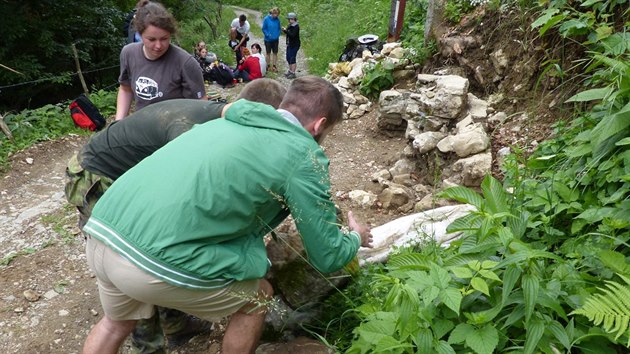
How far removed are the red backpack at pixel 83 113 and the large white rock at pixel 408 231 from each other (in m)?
5.78

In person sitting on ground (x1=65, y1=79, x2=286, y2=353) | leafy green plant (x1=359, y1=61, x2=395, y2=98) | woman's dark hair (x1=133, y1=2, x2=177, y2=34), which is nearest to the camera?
person sitting on ground (x1=65, y1=79, x2=286, y2=353)

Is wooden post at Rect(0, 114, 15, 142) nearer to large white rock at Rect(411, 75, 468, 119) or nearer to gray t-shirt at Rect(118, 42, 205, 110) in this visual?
gray t-shirt at Rect(118, 42, 205, 110)

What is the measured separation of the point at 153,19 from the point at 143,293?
74.7 inches

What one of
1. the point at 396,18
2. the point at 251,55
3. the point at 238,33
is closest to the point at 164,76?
the point at 396,18

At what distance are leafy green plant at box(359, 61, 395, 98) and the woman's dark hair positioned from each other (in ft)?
14.3

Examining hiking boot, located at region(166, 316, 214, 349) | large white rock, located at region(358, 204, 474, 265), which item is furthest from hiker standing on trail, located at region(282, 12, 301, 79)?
hiking boot, located at region(166, 316, 214, 349)

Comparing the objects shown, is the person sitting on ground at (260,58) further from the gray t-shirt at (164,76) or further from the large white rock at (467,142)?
the gray t-shirt at (164,76)

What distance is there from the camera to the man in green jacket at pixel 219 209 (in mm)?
2004

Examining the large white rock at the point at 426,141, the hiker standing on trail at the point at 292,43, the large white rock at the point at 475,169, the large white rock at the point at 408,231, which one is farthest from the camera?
the hiker standing on trail at the point at 292,43

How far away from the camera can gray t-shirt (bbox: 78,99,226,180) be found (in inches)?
104

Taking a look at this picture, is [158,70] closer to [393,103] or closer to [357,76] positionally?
[393,103]

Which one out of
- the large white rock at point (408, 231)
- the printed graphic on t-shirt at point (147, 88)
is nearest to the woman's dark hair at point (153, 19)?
the printed graphic on t-shirt at point (147, 88)

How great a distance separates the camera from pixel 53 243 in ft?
Result: 15.6

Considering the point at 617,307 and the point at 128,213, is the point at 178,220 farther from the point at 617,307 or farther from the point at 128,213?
the point at 617,307
